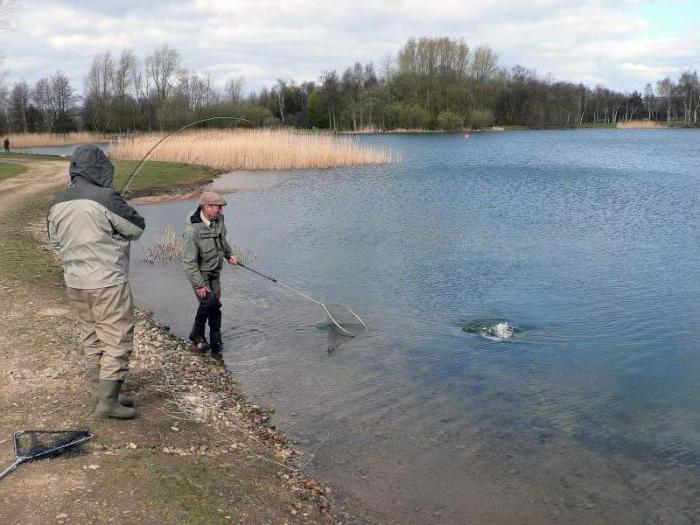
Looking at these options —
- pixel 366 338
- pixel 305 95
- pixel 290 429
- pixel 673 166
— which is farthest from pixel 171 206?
pixel 305 95

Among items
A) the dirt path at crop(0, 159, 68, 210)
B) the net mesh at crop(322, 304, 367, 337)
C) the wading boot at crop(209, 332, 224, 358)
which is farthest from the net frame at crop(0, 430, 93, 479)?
the dirt path at crop(0, 159, 68, 210)

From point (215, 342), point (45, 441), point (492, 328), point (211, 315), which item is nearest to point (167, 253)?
point (215, 342)

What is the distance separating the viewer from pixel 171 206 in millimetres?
22828

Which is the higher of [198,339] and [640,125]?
[640,125]

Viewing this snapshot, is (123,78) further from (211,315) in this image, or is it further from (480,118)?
(211,315)

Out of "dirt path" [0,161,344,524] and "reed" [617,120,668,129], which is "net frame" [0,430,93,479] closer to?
"dirt path" [0,161,344,524]

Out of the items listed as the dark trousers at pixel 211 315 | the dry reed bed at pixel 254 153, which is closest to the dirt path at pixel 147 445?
the dark trousers at pixel 211 315

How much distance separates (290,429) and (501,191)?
20676 mm

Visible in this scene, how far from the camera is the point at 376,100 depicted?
80.8m

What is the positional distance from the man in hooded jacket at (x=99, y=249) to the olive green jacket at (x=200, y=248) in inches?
85.6

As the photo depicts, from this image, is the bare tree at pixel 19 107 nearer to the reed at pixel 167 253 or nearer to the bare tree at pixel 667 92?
the reed at pixel 167 253

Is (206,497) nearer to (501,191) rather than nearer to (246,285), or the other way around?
(246,285)

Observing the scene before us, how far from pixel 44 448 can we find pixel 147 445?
0.78 m

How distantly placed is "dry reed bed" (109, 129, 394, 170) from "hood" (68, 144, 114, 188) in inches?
1165
